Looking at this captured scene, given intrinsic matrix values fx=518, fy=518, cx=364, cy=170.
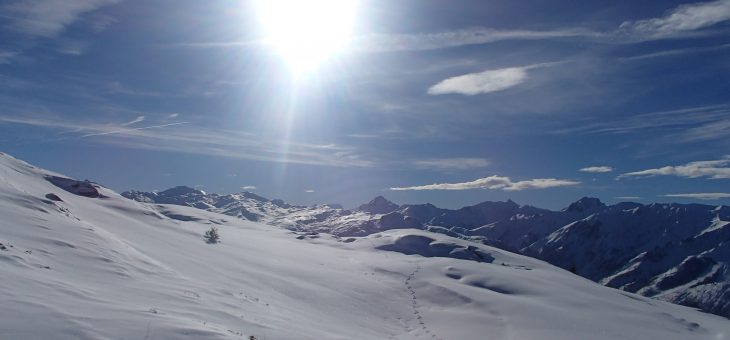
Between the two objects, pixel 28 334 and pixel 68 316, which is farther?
pixel 68 316

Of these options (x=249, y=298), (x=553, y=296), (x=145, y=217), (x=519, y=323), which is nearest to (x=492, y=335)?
(x=519, y=323)

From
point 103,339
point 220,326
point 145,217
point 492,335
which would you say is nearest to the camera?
point 103,339

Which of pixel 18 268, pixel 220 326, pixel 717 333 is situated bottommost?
pixel 717 333

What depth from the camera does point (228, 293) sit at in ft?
105

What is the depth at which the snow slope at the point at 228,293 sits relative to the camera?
59.1 ft

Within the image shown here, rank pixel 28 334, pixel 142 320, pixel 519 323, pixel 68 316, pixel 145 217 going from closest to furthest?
pixel 28 334 → pixel 68 316 → pixel 142 320 → pixel 519 323 → pixel 145 217

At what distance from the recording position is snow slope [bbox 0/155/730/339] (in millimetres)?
18016

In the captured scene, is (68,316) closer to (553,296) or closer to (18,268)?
(18,268)

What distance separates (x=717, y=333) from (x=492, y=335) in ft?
98.6

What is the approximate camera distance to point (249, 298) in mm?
32906

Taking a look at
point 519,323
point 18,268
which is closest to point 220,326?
point 18,268

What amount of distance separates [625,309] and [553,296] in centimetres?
773

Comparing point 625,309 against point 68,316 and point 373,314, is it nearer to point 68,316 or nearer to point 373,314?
point 373,314

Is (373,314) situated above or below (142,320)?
below
